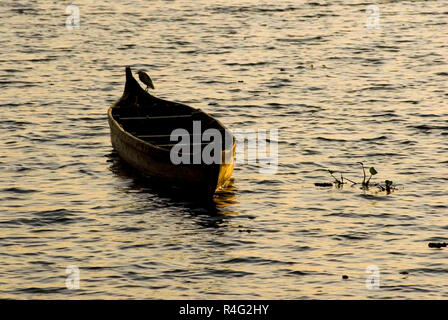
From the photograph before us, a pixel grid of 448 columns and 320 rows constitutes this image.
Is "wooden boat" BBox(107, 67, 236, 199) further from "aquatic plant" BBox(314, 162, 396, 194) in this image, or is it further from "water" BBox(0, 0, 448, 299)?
"aquatic plant" BBox(314, 162, 396, 194)

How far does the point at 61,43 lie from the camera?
46688mm

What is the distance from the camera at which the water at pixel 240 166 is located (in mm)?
18531

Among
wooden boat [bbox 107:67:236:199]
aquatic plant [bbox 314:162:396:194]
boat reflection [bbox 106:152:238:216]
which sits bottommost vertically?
boat reflection [bbox 106:152:238:216]

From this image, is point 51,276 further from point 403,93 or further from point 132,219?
point 403,93

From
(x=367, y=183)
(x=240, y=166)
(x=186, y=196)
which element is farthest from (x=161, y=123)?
(x=367, y=183)

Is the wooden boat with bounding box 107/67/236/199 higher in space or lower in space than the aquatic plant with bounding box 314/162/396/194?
higher

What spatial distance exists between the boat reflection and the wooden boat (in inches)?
6.5

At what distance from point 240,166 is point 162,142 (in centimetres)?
227

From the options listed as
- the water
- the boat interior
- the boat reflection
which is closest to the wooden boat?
the boat interior

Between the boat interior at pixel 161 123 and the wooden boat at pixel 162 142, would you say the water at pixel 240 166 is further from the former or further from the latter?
the boat interior at pixel 161 123

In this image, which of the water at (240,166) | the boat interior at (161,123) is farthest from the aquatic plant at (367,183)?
the boat interior at (161,123)

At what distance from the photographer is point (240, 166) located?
26.0m

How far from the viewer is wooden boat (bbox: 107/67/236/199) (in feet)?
72.9

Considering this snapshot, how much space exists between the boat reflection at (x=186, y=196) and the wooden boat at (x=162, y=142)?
164 mm
